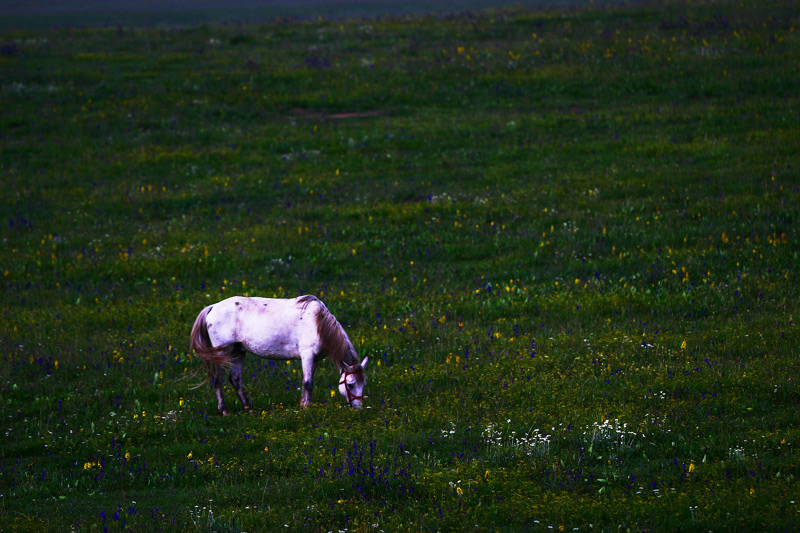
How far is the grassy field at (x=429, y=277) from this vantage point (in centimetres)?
776

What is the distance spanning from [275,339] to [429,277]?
6.18 m

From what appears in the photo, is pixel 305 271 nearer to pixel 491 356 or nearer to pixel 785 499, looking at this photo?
pixel 491 356

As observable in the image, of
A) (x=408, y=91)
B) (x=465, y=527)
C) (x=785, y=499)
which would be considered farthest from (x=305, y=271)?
(x=408, y=91)

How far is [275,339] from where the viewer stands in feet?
34.0

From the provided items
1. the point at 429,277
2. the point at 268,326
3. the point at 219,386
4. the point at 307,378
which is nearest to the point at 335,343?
the point at 307,378

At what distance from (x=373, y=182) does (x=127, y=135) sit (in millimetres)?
11337

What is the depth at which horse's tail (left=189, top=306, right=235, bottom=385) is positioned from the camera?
408 inches

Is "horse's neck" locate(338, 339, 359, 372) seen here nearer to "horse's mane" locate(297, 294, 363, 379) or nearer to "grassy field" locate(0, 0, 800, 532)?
"horse's mane" locate(297, 294, 363, 379)

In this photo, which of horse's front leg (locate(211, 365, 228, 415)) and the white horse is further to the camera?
horse's front leg (locate(211, 365, 228, 415))

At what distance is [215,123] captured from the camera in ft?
97.4

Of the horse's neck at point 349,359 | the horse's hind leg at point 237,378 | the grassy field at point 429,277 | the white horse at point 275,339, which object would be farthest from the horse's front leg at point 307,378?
the horse's hind leg at point 237,378

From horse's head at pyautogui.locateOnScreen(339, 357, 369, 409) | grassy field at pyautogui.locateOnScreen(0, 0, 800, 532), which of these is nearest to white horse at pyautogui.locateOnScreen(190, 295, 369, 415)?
horse's head at pyautogui.locateOnScreen(339, 357, 369, 409)

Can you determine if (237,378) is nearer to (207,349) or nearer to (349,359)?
(207,349)

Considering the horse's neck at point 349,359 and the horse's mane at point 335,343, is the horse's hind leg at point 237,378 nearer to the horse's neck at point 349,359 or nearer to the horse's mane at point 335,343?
the horse's mane at point 335,343
